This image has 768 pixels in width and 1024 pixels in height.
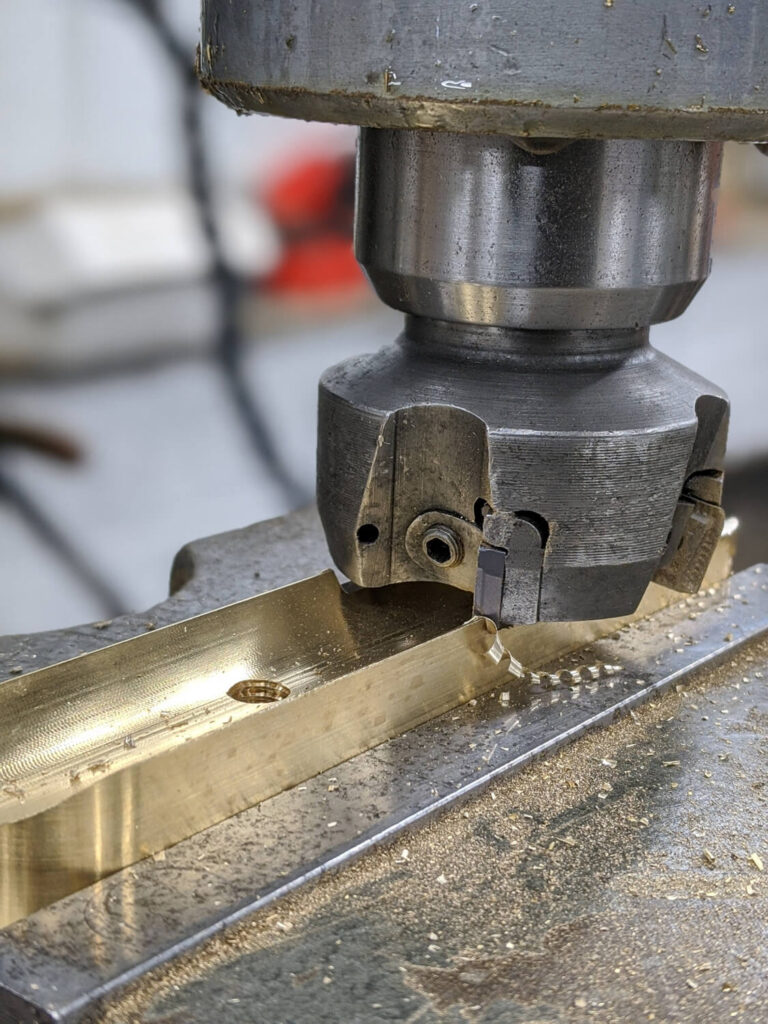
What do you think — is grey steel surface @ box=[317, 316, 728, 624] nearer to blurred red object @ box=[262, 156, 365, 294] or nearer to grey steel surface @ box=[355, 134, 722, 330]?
grey steel surface @ box=[355, 134, 722, 330]

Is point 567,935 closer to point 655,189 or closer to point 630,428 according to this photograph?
point 630,428

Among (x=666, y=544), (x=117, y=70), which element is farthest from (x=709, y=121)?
(x=117, y=70)

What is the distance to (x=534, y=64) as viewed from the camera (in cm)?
63

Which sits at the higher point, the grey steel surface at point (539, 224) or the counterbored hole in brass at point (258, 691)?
the grey steel surface at point (539, 224)

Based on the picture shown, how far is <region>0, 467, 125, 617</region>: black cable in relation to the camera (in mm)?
2373

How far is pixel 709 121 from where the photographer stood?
0.67 metres

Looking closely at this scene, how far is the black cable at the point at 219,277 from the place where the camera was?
229 cm

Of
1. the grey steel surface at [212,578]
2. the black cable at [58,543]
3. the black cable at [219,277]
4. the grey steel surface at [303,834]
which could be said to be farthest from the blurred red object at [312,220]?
the grey steel surface at [303,834]

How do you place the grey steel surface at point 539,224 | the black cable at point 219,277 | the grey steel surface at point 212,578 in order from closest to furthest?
the grey steel surface at point 539,224, the grey steel surface at point 212,578, the black cable at point 219,277

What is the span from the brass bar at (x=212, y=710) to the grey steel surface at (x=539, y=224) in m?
0.22

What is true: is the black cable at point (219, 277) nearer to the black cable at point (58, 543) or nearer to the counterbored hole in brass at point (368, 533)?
the black cable at point (58, 543)

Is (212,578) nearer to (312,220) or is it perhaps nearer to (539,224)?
(539,224)

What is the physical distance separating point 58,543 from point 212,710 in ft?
5.75

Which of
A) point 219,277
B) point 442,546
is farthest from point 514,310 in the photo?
point 219,277
